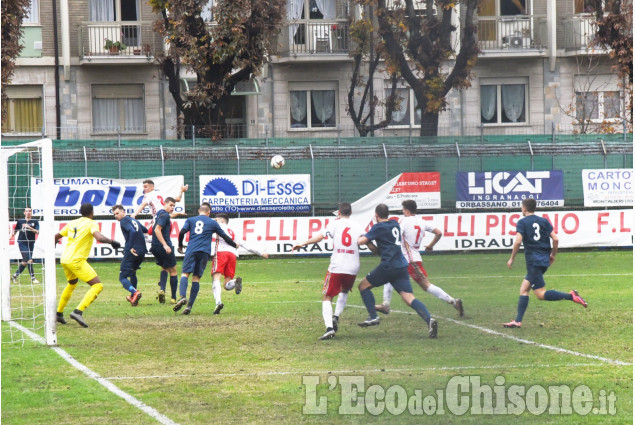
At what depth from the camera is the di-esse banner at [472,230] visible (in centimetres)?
2916

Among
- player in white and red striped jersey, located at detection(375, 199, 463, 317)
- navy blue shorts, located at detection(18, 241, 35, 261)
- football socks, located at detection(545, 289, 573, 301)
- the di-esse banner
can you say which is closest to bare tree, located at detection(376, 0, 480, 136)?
the di-esse banner

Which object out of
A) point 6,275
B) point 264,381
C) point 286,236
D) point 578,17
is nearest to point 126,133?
point 286,236

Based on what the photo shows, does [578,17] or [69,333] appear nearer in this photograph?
[69,333]

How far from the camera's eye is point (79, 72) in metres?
37.7

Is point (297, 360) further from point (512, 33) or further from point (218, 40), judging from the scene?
point (512, 33)

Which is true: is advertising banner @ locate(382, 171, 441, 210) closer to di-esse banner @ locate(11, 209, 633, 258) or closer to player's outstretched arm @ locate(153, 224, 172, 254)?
di-esse banner @ locate(11, 209, 633, 258)

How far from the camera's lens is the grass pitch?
29.7 ft

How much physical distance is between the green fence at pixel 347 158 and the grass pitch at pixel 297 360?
11.0 m

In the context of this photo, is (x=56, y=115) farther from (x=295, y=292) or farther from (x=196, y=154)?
(x=295, y=292)

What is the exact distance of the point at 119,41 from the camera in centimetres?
3778

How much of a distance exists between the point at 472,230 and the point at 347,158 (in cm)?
433

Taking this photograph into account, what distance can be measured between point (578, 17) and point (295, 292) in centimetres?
2267

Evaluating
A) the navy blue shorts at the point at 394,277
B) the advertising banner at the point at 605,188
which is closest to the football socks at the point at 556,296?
the navy blue shorts at the point at 394,277

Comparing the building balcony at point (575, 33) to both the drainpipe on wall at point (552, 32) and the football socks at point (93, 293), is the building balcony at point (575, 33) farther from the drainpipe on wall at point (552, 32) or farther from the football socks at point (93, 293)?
the football socks at point (93, 293)
